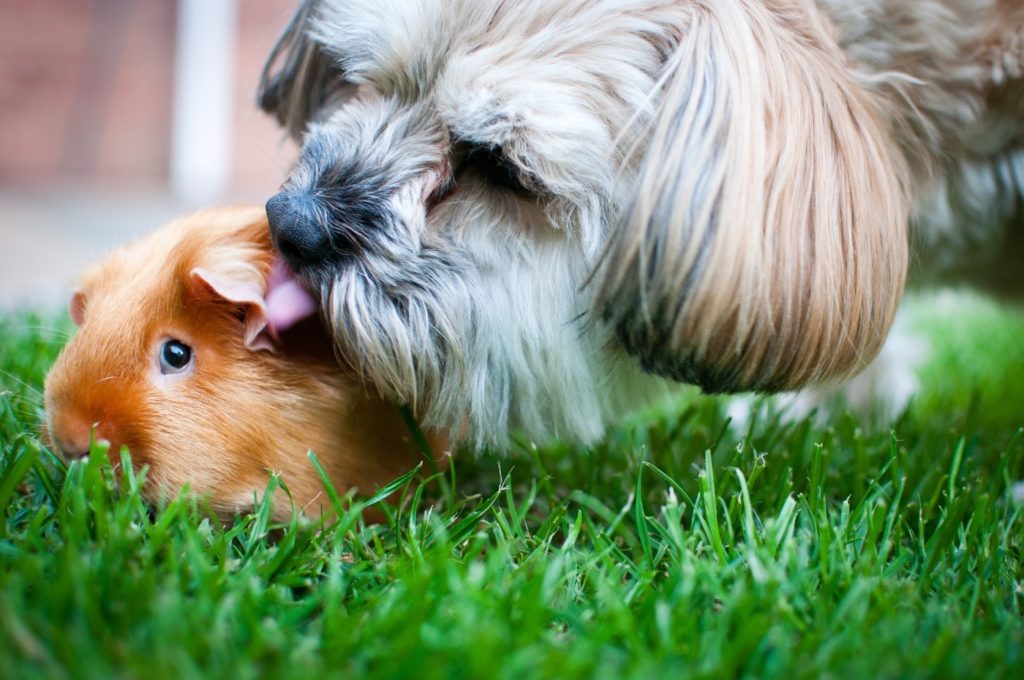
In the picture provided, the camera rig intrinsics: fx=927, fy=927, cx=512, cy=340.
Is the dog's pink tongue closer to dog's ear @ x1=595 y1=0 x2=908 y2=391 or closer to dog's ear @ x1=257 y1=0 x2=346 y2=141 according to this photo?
dog's ear @ x1=595 y1=0 x2=908 y2=391

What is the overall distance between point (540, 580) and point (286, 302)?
0.68m

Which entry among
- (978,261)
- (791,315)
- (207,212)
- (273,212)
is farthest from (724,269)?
(978,261)

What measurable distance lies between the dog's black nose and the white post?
588 centimetres

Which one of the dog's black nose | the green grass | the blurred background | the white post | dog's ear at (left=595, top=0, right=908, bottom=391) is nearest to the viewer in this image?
the green grass

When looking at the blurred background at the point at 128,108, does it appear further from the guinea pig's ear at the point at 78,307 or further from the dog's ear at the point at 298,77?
the guinea pig's ear at the point at 78,307

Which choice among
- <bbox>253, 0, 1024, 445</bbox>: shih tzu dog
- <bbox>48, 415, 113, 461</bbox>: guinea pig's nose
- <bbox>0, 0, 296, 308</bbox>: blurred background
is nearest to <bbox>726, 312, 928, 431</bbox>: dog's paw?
<bbox>253, 0, 1024, 445</bbox>: shih tzu dog

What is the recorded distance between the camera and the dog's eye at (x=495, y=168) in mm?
1667

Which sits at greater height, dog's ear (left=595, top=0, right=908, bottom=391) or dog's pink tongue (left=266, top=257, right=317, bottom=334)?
dog's ear (left=595, top=0, right=908, bottom=391)

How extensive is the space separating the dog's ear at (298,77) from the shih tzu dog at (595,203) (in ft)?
0.96

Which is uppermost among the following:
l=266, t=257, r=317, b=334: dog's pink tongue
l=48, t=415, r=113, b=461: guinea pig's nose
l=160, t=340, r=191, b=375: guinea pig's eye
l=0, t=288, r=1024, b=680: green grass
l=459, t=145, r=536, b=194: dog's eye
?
l=459, t=145, r=536, b=194: dog's eye

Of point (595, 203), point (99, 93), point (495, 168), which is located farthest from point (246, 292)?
point (99, 93)

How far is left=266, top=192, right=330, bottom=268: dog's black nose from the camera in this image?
160 cm

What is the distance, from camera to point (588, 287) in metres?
1.69

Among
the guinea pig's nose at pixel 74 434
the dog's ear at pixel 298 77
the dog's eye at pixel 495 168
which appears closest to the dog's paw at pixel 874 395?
the dog's eye at pixel 495 168
